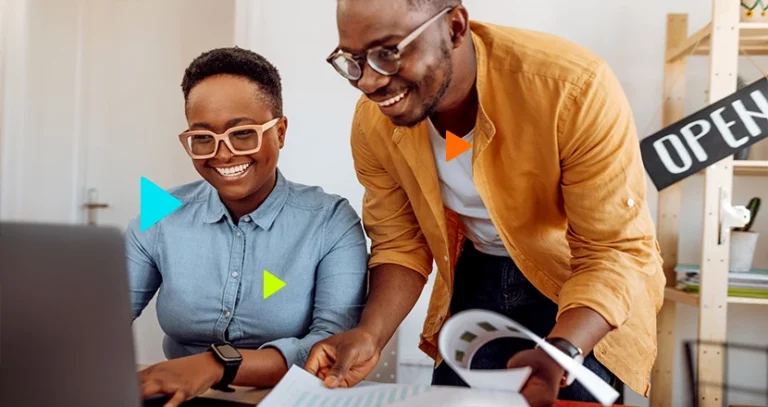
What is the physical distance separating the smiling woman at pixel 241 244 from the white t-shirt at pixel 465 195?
200mm

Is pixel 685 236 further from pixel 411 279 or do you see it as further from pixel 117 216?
pixel 117 216

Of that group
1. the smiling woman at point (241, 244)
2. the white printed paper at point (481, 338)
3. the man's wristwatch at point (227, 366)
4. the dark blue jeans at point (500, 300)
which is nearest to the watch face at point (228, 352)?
the man's wristwatch at point (227, 366)

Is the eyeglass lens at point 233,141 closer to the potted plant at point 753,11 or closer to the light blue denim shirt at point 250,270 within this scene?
the light blue denim shirt at point 250,270

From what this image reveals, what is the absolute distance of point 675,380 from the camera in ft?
7.08

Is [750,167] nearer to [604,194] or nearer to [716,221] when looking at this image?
[716,221]

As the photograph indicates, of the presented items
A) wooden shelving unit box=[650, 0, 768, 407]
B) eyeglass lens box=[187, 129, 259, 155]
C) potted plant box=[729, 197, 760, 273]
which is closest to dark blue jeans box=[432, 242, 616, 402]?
eyeglass lens box=[187, 129, 259, 155]

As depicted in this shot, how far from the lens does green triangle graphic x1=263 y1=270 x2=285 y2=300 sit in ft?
3.98

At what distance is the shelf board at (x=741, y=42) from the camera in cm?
184

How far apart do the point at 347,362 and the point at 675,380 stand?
1.59 metres

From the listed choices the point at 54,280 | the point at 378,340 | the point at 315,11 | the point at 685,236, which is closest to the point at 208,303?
the point at 378,340

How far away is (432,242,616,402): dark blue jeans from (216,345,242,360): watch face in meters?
0.53

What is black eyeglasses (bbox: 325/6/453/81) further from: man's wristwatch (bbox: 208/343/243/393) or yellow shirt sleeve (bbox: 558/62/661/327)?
man's wristwatch (bbox: 208/343/243/393)

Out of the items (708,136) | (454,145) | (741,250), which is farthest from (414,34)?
(741,250)

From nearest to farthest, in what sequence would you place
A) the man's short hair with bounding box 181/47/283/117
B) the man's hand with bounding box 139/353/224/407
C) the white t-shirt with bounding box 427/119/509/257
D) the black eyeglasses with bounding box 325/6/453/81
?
the man's hand with bounding box 139/353/224/407 < the black eyeglasses with bounding box 325/6/453/81 < the white t-shirt with bounding box 427/119/509/257 < the man's short hair with bounding box 181/47/283/117
